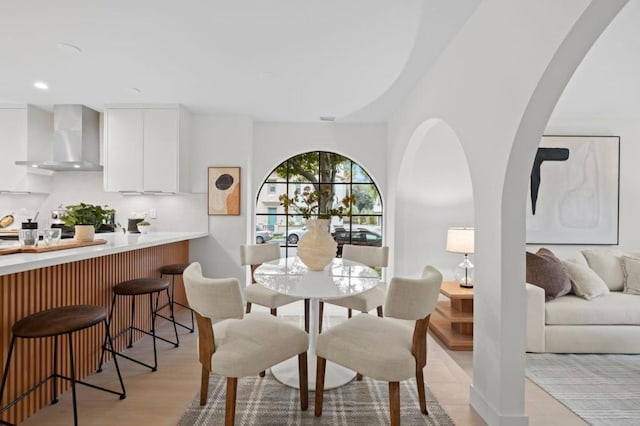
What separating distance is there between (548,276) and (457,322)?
89 centimetres

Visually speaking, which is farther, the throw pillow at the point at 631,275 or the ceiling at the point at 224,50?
the throw pillow at the point at 631,275

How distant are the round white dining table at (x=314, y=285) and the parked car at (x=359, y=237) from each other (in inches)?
99.5

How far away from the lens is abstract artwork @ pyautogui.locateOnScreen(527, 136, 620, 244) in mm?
3891

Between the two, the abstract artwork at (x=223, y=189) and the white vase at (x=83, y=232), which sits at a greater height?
the abstract artwork at (x=223, y=189)

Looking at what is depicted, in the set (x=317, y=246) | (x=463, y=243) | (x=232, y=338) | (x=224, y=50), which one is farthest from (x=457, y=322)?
(x=224, y=50)

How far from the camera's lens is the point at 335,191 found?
5.26 metres

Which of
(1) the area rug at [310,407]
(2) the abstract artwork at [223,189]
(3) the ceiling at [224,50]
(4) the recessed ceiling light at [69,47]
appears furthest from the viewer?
(2) the abstract artwork at [223,189]

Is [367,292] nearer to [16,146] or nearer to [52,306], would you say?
[52,306]

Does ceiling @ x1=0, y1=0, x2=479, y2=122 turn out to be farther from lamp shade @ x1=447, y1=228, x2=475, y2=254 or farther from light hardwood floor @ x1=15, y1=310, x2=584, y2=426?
light hardwood floor @ x1=15, y1=310, x2=584, y2=426

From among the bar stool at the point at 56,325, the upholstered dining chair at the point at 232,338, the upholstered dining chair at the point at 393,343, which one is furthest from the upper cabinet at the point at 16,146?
the upholstered dining chair at the point at 393,343

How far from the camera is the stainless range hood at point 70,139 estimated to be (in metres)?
4.12

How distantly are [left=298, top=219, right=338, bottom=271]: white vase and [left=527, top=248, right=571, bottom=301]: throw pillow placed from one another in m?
1.93

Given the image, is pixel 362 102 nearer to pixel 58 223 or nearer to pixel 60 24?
pixel 60 24

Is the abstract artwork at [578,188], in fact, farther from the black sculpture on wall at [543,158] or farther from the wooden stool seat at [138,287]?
the wooden stool seat at [138,287]
